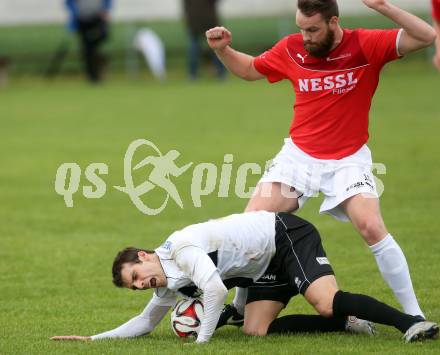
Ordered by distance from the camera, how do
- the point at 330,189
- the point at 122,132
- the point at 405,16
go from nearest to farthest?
the point at 405,16 < the point at 330,189 < the point at 122,132

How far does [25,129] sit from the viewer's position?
1839 cm

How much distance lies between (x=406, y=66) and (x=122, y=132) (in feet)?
43.3

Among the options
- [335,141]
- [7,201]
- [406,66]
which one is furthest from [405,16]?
[406,66]

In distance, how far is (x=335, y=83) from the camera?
259 inches

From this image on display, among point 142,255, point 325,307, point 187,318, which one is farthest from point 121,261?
point 325,307

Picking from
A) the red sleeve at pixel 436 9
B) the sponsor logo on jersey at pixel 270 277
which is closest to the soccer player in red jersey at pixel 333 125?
the sponsor logo on jersey at pixel 270 277

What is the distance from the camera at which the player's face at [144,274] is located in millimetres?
5977

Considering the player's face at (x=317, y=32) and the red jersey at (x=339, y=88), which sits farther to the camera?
the red jersey at (x=339, y=88)

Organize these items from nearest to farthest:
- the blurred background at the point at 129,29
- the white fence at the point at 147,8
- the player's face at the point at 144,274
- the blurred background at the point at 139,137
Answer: the player's face at the point at 144,274
the blurred background at the point at 139,137
the blurred background at the point at 129,29
the white fence at the point at 147,8

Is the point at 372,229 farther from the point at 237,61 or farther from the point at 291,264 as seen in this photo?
the point at 237,61

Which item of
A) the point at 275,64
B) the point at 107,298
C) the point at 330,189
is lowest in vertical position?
the point at 107,298

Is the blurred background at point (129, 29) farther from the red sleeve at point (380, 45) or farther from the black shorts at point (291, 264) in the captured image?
the black shorts at point (291, 264)

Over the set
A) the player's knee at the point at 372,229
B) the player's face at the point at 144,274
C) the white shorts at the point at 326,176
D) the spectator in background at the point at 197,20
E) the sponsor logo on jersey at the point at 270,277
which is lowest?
the sponsor logo on jersey at the point at 270,277

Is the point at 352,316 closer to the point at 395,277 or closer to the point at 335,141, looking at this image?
the point at 395,277
